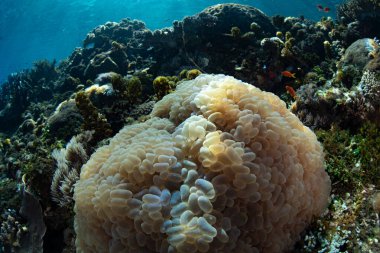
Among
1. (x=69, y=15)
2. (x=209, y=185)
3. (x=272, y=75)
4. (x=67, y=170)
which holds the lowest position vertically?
(x=209, y=185)

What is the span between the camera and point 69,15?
164 ft

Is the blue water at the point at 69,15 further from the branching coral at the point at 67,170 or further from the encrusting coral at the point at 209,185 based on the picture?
the encrusting coral at the point at 209,185

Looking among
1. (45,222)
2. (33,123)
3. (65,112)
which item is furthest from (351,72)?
(33,123)

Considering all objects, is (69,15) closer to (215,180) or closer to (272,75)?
(272,75)

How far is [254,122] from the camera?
3.03 m

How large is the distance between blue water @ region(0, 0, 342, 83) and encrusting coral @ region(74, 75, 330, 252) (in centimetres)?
3926

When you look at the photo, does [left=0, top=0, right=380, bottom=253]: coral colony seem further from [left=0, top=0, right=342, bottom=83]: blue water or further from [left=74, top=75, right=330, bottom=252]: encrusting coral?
[left=0, top=0, right=342, bottom=83]: blue water

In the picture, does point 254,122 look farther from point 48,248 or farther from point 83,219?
point 48,248

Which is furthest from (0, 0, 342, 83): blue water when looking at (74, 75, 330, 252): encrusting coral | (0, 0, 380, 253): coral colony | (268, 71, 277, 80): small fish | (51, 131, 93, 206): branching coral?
(74, 75, 330, 252): encrusting coral

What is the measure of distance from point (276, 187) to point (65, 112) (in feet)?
24.9

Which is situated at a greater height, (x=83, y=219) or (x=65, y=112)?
(x=65, y=112)

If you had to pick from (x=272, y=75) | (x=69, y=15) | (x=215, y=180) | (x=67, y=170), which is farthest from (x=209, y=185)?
(x=69, y=15)

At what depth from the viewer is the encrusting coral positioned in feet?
8.38

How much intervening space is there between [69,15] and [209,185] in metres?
54.6
